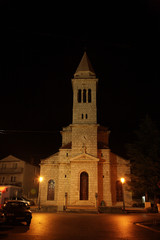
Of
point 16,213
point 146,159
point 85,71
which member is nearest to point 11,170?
point 85,71

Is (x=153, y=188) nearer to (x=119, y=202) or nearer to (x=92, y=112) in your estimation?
(x=119, y=202)

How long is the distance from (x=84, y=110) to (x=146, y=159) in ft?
41.2

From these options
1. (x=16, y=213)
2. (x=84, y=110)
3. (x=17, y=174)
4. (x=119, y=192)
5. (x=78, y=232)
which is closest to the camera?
(x=78, y=232)

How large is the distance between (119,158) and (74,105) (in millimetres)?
11581

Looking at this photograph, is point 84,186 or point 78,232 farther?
point 84,186

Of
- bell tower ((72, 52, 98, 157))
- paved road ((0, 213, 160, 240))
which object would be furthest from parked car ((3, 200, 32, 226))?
bell tower ((72, 52, 98, 157))

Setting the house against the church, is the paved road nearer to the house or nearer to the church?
the church

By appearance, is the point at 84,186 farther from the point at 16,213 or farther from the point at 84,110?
the point at 16,213

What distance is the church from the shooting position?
3131 centimetres

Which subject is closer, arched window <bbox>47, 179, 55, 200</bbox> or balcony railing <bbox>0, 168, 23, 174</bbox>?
arched window <bbox>47, 179, 55, 200</bbox>

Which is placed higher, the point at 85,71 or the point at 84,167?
the point at 85,71

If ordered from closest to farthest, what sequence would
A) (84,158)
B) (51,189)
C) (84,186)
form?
(84,186) → (84,158) → (51,189)

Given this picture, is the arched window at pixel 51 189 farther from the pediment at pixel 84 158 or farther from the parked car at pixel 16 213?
the parked car at pixel 16 213

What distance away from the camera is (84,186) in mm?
31703
